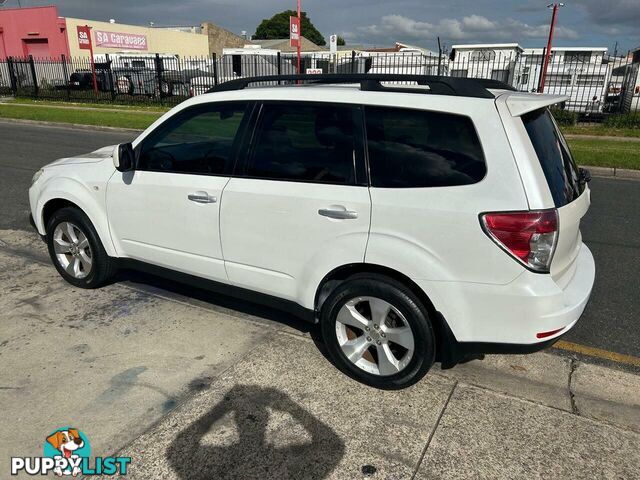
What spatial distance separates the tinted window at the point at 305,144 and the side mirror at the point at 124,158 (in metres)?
1.06

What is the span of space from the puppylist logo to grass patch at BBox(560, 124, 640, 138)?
1517 cm

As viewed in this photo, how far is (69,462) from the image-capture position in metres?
2.53

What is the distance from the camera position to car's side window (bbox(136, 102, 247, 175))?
11.5ft

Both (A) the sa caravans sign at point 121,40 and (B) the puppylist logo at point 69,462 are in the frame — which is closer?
(B) the puppylist logo at point 69,462

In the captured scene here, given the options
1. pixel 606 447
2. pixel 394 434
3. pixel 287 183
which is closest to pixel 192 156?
pixel 287 183

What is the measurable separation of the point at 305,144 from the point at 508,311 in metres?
1.56

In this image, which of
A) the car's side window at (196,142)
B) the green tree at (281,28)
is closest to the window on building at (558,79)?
the car's side window at (196,142)

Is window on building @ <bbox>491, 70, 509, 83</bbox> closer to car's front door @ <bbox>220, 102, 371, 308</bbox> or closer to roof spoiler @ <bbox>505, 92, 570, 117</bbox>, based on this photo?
roof spoiler @ <bbox>505, 92, 570, 117</bbox>

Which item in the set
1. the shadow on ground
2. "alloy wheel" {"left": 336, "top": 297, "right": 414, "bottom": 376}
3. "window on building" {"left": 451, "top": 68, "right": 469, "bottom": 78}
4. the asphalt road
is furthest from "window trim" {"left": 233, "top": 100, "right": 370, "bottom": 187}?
"window on building" {"left": 451, "top": 68, "right": 469, "bottom": 78}

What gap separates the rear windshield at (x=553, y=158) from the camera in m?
2.74

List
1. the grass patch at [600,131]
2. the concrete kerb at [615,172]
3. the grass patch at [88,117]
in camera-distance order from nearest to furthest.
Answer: the concrete kerb at [615,172], the grass patch at [600,131], the grass patch at [88,117]

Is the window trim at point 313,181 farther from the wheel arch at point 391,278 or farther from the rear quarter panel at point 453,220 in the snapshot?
the wheel arch at point 391,278

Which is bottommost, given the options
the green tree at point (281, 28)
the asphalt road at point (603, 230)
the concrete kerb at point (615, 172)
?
the concrete kerb at point (615, 172)

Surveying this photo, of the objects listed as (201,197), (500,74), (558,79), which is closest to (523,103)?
(201,197)
